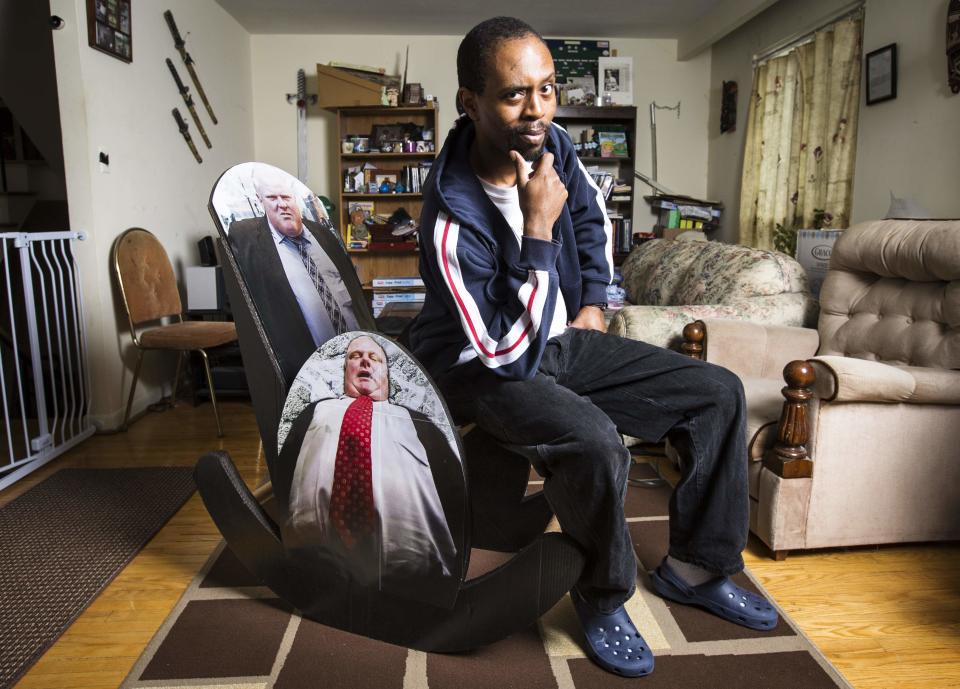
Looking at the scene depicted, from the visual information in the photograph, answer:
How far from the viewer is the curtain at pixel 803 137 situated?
12.2ft

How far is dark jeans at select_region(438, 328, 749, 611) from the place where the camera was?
1277 mm

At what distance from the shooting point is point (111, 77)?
332 cm

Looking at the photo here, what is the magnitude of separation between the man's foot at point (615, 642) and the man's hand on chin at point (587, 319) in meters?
0.59

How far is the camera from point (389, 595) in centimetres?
145

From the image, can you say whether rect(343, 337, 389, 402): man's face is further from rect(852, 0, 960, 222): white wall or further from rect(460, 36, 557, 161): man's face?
rect(852, 0, 960, 222): white wall

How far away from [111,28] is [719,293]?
124 inches

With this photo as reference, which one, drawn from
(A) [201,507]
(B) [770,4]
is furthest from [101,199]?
(B) [770,4]

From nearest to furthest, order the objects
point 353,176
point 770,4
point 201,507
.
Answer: point 201,507
point 770,4
point 353,176

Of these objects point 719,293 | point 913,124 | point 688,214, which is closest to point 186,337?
point 719,293

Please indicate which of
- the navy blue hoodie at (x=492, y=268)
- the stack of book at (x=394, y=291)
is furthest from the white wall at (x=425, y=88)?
the navy blue hoodie at (x=492, y=268)

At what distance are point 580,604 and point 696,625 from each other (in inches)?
12.0

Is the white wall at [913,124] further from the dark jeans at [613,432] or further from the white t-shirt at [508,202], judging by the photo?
the white t-shirt at [508,202]

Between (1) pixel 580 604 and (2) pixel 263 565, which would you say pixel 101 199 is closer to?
(2) pixel 263 565

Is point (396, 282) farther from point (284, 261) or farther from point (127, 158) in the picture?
point (284, 261)
